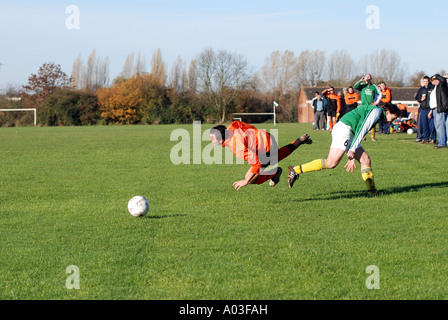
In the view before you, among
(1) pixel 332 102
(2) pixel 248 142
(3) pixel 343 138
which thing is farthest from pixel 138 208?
(1) pixel 332 102

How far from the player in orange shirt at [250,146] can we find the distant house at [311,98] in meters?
61.3

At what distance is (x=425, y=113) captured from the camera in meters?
20.5

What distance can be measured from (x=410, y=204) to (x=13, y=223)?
5920 mm

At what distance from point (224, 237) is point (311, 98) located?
224 ft

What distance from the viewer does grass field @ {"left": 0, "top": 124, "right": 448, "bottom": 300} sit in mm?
4793

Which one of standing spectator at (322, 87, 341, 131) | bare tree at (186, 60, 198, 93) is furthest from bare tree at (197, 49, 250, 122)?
standing spectator at (322, 87, 341, 131)

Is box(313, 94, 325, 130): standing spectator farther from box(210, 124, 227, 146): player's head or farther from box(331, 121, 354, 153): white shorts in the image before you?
box(210, 124, 227, 146): player's head

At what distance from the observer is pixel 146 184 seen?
453 inches

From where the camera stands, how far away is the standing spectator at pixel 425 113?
66.1 ft

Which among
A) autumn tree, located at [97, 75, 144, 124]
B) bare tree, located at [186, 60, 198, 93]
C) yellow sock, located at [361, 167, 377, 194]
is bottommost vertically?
yellow sock, located at [361, 167, 377, 194]

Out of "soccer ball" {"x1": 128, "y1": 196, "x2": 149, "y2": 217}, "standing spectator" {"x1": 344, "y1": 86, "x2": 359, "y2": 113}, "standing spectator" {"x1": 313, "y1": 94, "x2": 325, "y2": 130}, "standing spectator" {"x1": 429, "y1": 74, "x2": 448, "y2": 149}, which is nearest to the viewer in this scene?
"soccer ball" {"x1": 128, "y1": 196, "x2": 149, "y2": 217}

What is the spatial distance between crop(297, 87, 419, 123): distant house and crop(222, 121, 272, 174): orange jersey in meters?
61.5
